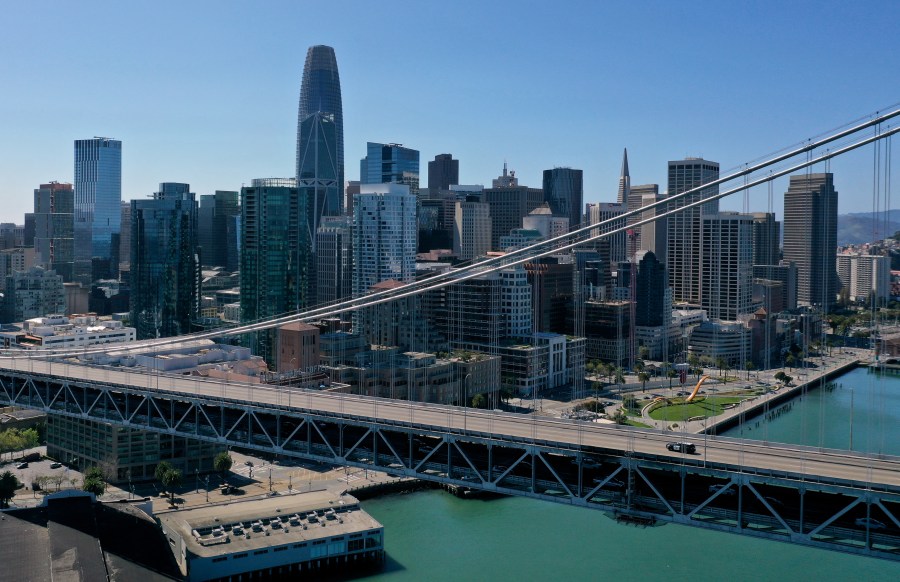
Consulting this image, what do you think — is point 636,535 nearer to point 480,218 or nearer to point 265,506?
point 265,506

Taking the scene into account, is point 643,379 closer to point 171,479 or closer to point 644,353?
point 644,353

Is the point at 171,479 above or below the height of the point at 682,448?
below

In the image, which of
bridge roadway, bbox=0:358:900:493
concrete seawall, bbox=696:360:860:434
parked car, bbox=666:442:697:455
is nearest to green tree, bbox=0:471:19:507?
bridge roadway, bbox=0:358:900:493

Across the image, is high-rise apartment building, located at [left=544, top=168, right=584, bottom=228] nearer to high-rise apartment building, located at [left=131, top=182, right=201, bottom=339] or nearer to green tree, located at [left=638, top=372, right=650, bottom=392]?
high-rise apartment building, located at [left=131, top=182, right=201, bottom=339]

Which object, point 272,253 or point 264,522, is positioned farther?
point 272,253

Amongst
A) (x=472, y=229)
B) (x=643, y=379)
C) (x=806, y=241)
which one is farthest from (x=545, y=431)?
(x=472, y=229)

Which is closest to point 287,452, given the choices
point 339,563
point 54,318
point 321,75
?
point 339,563

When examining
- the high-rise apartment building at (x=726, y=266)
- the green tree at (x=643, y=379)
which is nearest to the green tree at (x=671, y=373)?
the green tree at (x=643, y=379)
